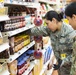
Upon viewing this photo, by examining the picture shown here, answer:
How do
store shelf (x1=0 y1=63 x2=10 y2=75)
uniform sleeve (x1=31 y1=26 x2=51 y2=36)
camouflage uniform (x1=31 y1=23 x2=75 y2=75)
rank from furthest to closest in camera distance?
uniform sleeve (x1=31 y1=26 x2=51 y2=36)
camouflage uniform (x1=31 y1=23 x2=75 y2=75)
store shelf (x1=0 y1=63 x2=10 y2=75)

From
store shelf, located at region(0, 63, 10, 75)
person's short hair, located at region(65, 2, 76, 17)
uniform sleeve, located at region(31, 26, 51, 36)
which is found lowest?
store shelf, located at region(0, 63, 10, 75)

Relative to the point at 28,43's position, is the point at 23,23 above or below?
above

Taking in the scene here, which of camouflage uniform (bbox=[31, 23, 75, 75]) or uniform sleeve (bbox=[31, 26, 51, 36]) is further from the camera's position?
uniform sleeve (bbox=[31, 26, 51, 36])

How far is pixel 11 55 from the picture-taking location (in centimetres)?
234

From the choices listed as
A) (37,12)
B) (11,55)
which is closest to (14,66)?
(11,55)

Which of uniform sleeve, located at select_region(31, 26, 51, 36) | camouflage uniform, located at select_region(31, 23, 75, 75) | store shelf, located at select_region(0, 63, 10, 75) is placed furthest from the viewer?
uniform sleeve, located at select_region(31, 26, 51, 36)

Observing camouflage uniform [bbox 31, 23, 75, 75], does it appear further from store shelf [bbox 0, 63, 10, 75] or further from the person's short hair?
store shelf [bbox 0, 63, 10, 75]

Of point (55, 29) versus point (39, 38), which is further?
point (39, 38)

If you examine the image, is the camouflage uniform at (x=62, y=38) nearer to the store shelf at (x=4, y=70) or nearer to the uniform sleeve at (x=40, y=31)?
the uniform sleeve at (x=40, y=31)

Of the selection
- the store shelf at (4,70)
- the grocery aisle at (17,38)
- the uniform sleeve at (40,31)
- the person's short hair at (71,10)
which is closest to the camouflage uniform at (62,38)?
the uniform sleeve at (40,31)

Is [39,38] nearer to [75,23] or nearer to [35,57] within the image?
[35,57]

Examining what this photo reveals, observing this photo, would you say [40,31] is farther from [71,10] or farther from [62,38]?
[71,10]

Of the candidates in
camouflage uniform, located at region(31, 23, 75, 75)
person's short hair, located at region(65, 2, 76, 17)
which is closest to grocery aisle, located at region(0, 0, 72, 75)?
camouflage uniform, located at region(31, 23, 75, 75)

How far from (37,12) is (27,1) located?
1.72 feet
